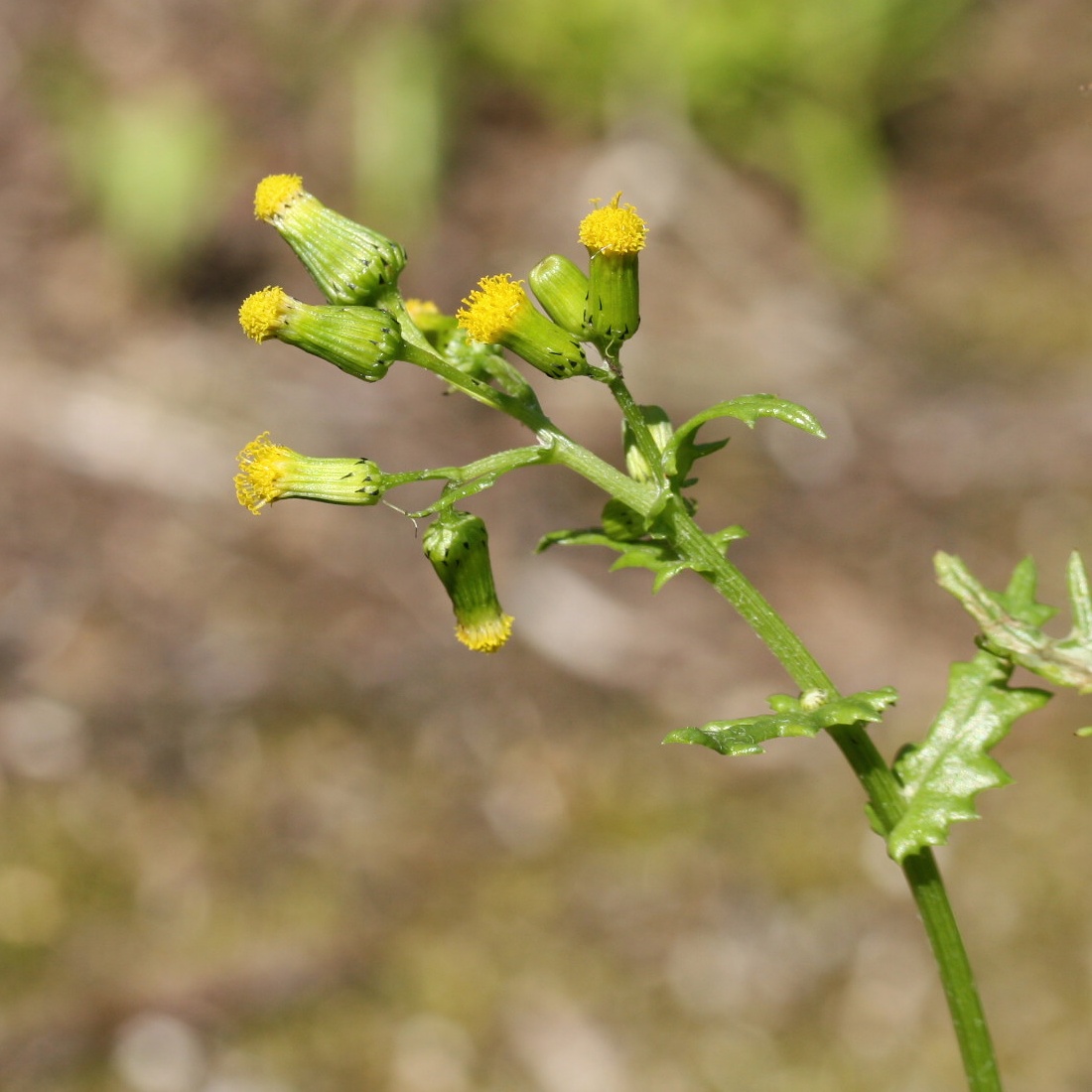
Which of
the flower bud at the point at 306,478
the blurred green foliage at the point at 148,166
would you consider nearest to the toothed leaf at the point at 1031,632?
the flower bud at the point at 306,478

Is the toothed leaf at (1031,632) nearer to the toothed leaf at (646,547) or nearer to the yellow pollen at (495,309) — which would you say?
the toothed leaf at (646,547)

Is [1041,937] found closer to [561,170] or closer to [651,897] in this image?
[651,897]

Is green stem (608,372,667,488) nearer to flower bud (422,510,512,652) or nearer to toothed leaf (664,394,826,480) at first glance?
toothed leaf (664,394,826,480)

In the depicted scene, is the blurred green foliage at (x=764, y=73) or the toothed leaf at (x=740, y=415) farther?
the blurred green foliage at (x=764, y=73)

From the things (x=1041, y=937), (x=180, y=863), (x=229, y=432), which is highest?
(x=229, y=432)

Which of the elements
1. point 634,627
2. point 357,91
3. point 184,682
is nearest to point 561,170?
point 357,91

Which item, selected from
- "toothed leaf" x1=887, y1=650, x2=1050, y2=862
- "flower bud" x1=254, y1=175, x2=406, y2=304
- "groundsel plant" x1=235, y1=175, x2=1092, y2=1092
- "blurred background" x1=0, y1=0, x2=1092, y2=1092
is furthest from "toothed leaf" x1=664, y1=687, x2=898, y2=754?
"blurred background" x1=0, y1=0, x2=1092, y2=1092

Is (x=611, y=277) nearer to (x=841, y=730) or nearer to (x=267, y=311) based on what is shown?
(x=267, y=311)

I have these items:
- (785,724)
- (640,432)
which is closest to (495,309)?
(640,432)
